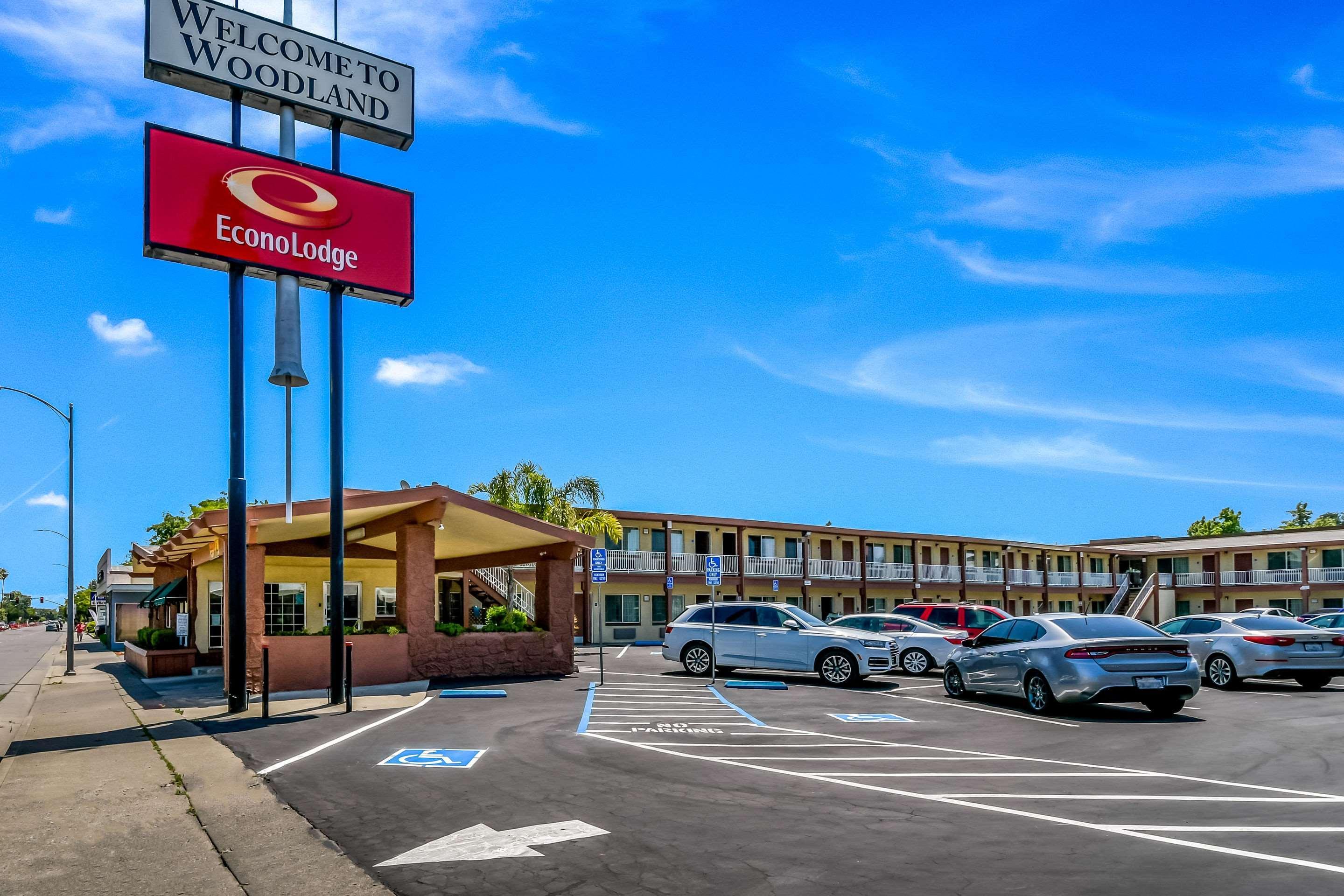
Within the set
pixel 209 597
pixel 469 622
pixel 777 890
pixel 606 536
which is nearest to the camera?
pixel 777 890

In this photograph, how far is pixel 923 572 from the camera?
5209 cm

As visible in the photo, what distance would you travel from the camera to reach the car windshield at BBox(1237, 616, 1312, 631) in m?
18.7

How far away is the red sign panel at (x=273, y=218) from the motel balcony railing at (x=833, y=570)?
105 ft

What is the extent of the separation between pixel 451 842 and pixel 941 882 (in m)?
3.27

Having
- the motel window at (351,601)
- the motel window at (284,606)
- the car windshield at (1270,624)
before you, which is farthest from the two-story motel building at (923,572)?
the car windshield at (1270,624)

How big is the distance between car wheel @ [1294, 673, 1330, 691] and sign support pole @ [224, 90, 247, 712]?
1821 cm

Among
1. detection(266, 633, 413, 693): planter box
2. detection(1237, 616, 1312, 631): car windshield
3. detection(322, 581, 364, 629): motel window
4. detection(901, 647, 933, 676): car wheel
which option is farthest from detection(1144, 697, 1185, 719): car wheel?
detection(322, 581, 364, 629): motel window

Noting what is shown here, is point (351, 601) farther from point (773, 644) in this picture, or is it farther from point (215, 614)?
point (773, 644)

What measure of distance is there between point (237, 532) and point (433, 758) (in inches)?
278

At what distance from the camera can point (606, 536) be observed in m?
43.2

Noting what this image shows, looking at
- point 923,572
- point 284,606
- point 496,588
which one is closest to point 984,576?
point 923,572

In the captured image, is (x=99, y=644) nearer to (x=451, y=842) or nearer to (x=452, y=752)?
(x=452, y=752)

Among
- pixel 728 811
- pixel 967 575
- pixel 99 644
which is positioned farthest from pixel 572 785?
pixel 99 644

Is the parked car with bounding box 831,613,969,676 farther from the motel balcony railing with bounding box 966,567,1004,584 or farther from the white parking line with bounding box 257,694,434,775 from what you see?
the motel balcony railing with bounding box 966,567,1004,584
